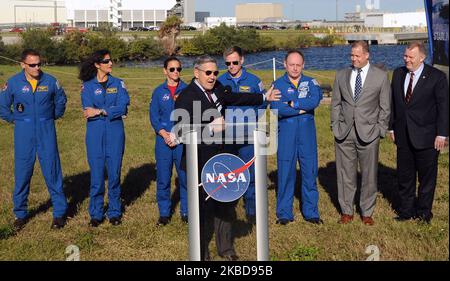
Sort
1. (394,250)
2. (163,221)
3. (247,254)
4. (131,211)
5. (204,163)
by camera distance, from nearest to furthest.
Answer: (204,163) → (247,254) → (394,250) → (163,221) → (131,211)

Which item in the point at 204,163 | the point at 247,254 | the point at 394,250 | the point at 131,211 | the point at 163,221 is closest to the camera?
the point at 204,163

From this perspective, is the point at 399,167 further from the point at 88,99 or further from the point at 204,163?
the point at 88,99

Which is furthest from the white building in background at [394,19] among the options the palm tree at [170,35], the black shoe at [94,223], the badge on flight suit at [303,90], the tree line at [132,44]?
the black shoe at [94,223]

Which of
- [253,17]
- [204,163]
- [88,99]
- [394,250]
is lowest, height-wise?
[394,250]

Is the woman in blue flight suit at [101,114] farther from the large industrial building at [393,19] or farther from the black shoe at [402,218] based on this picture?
the large industrial building at [393,19]

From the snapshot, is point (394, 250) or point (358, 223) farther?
point (358, 223)

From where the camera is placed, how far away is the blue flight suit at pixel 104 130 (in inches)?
266

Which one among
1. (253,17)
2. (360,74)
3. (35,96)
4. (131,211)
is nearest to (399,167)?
(360,74)

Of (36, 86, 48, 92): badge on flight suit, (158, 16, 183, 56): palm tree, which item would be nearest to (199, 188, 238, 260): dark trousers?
(36, 86, 48, 92): badge on flight suit

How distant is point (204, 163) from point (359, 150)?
Result: 2.76 metres

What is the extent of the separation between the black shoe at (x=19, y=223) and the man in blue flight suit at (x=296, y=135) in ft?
9.83

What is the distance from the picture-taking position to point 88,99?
6.75 meters

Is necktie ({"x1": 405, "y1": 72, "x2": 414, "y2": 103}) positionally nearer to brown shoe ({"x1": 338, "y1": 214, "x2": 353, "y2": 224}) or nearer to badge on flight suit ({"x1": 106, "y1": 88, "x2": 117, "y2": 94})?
brown shoe ({"x1": 338, "y1": 214, "x2": 353, "y2": 224})

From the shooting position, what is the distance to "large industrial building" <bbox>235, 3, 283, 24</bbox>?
95.1m
